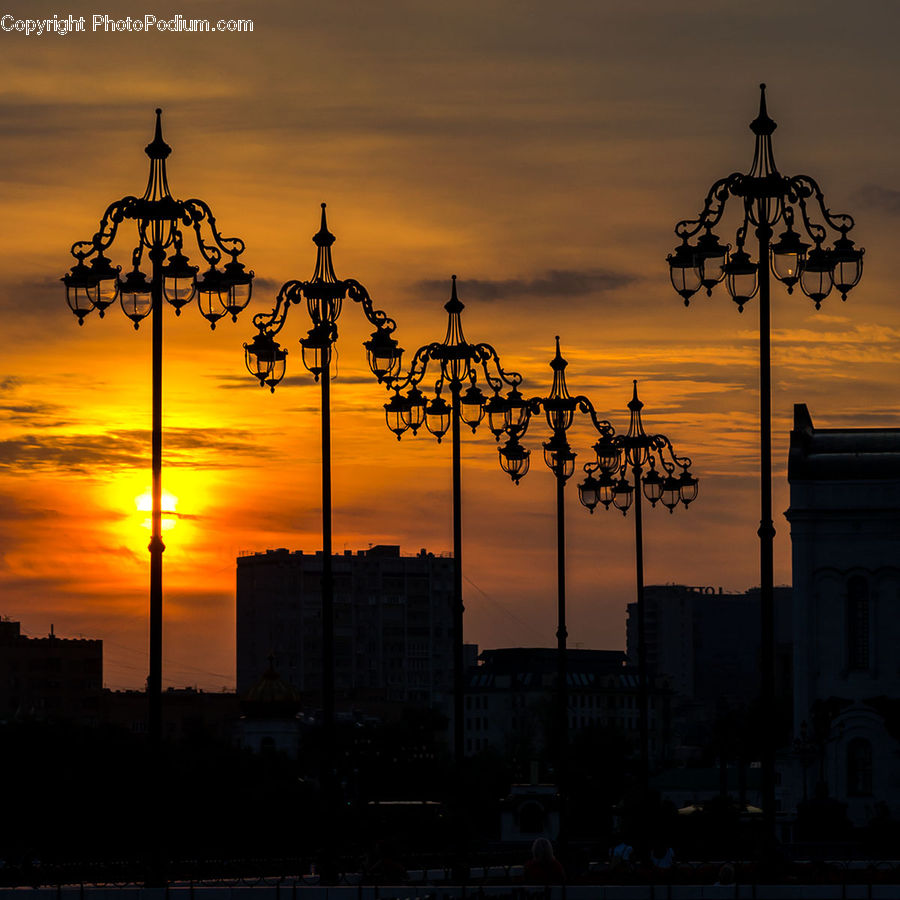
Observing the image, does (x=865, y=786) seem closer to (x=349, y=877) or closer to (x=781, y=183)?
(x=349, y=877)

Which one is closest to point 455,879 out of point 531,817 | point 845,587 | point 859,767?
point 531,817

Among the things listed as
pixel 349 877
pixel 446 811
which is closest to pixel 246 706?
pixel 446 811

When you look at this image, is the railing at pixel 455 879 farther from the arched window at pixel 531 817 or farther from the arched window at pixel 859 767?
the arched window at pixel 859 767

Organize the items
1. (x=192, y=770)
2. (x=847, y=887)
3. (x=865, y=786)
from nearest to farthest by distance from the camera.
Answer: (x=847, y=887) < (x=192, y=770) < (x=865, y=786)

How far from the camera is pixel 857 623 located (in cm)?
10106

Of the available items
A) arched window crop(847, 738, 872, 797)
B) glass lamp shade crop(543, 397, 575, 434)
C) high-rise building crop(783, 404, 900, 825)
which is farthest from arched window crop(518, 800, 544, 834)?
glass lamp shade crop(543, 397, 575, 434)

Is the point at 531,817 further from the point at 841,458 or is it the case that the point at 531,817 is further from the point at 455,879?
the point at 455,879

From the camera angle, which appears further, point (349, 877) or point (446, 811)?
point (446, 811)

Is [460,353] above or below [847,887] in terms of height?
above

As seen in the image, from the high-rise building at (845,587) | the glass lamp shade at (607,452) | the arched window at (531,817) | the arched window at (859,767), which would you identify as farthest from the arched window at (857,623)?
the glass lamp shade at (607,452)

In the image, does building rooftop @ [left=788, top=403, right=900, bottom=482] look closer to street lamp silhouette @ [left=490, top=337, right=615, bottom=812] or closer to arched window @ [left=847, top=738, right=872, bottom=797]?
arched window @ [left=847, top=738, right=872, bottom=797]

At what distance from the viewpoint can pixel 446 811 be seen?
8044 centimetres

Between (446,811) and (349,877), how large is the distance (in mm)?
41226

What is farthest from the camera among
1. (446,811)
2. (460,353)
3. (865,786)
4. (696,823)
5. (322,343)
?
(865,786)
